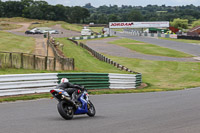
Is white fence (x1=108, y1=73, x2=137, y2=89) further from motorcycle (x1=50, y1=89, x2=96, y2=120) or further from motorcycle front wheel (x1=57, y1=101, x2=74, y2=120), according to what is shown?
motorcycle front wheel (x1=57, y1=101, x2=74, y2=120)

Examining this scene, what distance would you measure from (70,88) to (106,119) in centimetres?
149

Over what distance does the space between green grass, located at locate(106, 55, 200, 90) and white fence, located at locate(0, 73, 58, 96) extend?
12046 mm

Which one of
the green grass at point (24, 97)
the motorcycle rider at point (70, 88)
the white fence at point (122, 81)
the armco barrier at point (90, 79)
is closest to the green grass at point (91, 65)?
the white fence at point (122, 81)

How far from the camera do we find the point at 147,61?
4634cm

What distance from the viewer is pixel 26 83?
1606 centimetres

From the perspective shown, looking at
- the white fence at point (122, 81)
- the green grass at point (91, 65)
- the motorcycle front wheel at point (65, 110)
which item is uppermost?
the motorcycle front wheel at point (65, 110)

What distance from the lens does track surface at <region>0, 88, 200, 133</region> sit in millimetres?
8898

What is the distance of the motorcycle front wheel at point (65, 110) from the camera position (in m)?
9.87

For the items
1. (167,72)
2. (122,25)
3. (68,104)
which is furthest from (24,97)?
(122,25)

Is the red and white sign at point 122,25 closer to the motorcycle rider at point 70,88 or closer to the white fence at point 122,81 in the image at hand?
the white fence at point 122,81

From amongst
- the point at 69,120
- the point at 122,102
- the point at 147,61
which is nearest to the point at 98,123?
the point at 69,120

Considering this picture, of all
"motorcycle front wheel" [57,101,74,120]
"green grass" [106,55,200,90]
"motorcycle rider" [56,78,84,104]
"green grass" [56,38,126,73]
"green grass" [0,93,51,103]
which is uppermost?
"motorcycle rider" [56,78,84,104]

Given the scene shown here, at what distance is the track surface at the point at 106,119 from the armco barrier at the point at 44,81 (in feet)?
4.63

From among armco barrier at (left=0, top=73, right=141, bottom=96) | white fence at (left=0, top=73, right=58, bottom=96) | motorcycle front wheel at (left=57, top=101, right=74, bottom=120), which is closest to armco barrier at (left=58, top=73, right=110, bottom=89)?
armco barrier at (left=0, top=73, right=141, bottom=96)
